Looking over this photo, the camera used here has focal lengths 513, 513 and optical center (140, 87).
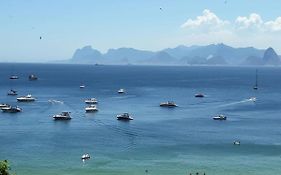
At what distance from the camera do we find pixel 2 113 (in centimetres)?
15475

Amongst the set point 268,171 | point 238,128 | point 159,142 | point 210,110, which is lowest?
point 268,171

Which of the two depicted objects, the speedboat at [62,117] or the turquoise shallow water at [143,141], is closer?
the turquoise shallow water at [143,141]

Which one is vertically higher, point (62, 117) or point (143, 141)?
point (62, 117)

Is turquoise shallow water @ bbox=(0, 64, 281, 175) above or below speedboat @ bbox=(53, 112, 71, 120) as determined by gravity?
below

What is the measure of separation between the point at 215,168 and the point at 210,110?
272ft

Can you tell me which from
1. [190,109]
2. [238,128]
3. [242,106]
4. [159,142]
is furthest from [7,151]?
[242,106]

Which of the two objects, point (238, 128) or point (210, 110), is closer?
point (238, 128)

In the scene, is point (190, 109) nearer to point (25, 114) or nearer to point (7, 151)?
point (25, 114)

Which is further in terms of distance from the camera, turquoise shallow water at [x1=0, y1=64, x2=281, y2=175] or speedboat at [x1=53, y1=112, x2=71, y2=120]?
speedboat at [x1=53, y1=112, x2=71, y2=120]

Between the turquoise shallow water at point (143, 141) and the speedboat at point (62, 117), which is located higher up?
the speedboat at point (62, 117)

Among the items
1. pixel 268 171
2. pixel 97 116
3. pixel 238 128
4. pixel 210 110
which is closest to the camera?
pixel 268 171

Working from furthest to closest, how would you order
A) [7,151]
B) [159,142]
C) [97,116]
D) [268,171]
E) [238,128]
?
[97,116] → [238,128] → [159,142] → [7,151] → [268,171]

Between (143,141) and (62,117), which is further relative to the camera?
(62,117)

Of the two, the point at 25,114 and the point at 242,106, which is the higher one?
the point at 242,106
